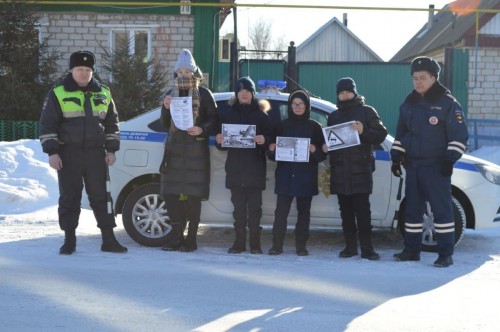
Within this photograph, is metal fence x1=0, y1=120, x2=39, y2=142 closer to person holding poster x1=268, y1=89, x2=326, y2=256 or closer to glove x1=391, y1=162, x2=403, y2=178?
person holding poster x1=268, y1=89, x2=326, y2=256

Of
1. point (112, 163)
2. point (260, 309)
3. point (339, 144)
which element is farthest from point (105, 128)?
point (260, 309)

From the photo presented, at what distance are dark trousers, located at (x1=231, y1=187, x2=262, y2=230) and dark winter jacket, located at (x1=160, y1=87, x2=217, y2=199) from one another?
32cm

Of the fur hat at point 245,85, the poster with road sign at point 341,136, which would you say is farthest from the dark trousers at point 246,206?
the fur hat at point 245,85

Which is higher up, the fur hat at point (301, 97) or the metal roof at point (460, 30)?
the metal roof at point (460, 30)

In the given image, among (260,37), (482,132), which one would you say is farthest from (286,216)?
(260,37)

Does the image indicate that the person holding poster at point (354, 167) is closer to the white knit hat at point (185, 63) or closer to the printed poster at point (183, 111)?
the printed poster at point (183, 111)

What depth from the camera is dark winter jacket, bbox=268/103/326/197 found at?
6.83m

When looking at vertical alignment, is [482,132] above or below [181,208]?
above

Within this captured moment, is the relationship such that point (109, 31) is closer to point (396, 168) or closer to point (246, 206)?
Answer: point (246, 206)

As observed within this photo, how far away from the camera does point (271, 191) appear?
728cm

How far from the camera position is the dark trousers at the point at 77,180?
6.70 m

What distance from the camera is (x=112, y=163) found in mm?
6855

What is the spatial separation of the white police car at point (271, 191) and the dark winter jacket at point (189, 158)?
318 mm

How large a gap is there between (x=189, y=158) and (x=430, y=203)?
2370 millimetres
